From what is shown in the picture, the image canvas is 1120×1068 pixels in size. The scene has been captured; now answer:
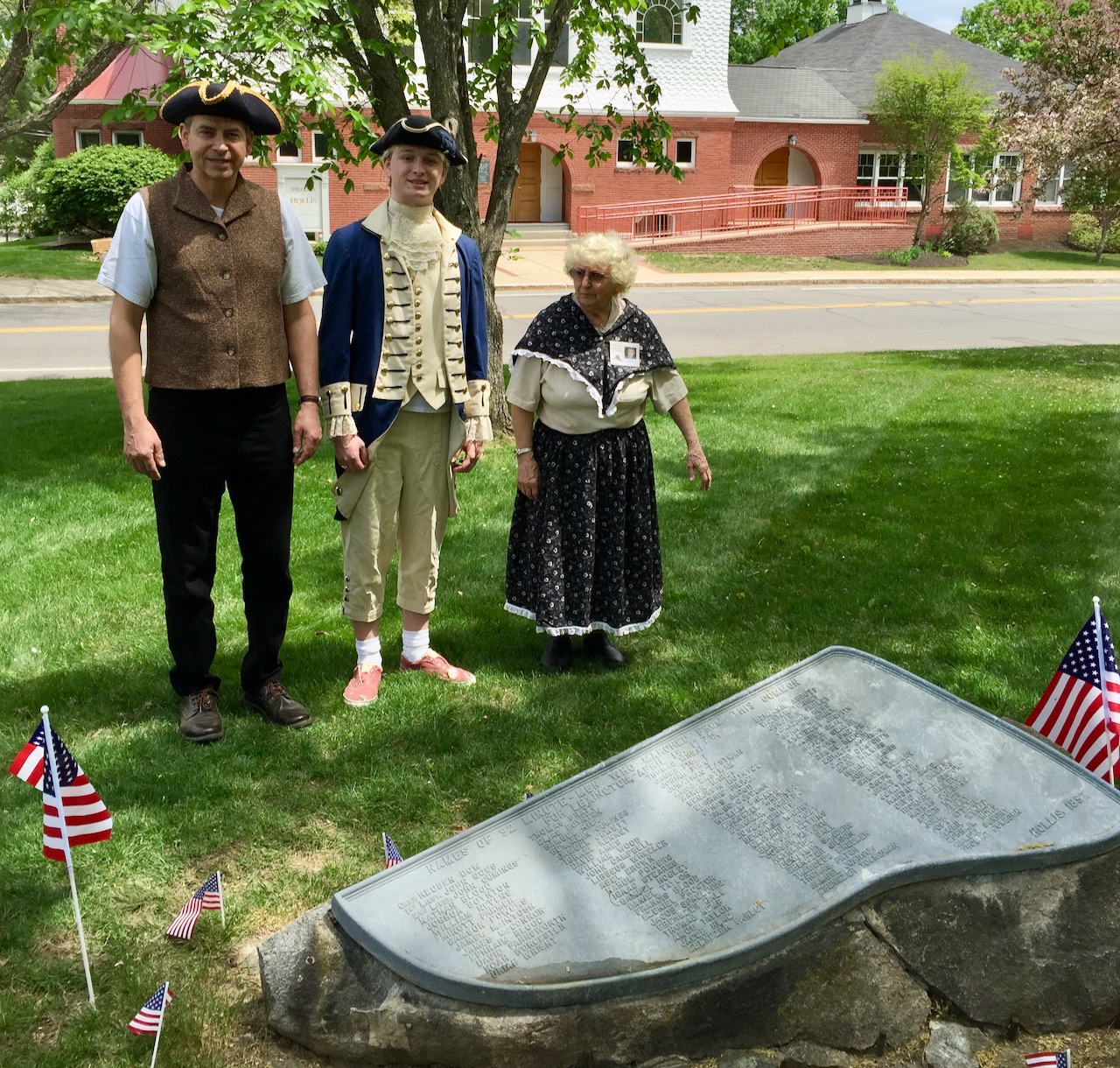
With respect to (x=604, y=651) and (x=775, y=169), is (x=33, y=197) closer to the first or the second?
(x=775, y=169)

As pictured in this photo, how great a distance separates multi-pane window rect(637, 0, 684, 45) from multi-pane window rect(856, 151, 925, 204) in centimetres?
678

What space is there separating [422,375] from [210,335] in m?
0.83

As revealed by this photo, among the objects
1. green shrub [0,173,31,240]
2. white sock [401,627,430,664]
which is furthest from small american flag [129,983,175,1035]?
green shrub [0,173,31,240]

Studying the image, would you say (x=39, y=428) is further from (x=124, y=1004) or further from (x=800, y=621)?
(x=124, y=1004)

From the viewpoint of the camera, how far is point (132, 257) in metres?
3.88

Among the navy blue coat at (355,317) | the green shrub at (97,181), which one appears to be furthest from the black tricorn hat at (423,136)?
the green shrub at (97,181)

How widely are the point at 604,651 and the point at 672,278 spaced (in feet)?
69.1

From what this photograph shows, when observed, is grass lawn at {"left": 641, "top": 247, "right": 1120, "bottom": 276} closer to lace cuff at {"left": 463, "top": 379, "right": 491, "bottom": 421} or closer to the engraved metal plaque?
lace cuff at {"left": 463, "top": 379, "right": 491, "bottom": 421}

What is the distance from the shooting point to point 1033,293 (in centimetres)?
2431

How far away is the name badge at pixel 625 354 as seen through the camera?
4.73 m

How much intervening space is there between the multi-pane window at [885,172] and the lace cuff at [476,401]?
33037mm

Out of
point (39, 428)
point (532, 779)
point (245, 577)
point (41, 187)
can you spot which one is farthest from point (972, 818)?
point (41, 187)

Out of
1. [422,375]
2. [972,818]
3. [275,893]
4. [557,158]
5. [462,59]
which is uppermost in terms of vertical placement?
[462,59]

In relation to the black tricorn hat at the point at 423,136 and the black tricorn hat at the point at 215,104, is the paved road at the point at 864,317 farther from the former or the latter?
the black tricorn hat at the point at 215,104
